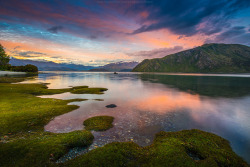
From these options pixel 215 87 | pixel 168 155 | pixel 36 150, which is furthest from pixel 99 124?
pixel 215 87

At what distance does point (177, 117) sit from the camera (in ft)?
75.7

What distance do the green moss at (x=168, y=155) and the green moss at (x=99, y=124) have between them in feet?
18.7

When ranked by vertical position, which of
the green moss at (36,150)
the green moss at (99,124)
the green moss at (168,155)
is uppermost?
the green moss at (36,150)

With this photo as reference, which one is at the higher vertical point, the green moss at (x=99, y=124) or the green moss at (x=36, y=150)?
the green moss at (x=36, y=150)

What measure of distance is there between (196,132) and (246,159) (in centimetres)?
503

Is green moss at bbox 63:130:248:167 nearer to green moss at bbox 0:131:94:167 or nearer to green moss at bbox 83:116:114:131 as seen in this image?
green moss at bbox 0:131:94:167

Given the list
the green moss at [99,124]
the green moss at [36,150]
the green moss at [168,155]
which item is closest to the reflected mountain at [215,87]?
the green moss at [168,155]

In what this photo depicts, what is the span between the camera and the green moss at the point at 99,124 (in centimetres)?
1739

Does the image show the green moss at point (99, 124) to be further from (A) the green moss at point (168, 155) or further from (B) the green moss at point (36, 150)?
(A) the green moss at point (168, 155)

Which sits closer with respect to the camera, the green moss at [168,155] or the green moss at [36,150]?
the green moss at [36,150]

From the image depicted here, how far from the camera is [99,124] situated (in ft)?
61.1

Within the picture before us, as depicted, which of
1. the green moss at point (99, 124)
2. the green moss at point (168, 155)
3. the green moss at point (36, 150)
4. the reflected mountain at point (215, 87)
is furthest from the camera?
the reflected mountain at point (215, 87)

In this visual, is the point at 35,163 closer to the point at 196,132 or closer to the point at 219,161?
the point at 219,161

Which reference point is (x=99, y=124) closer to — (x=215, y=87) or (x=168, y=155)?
(x=168, y=155)
